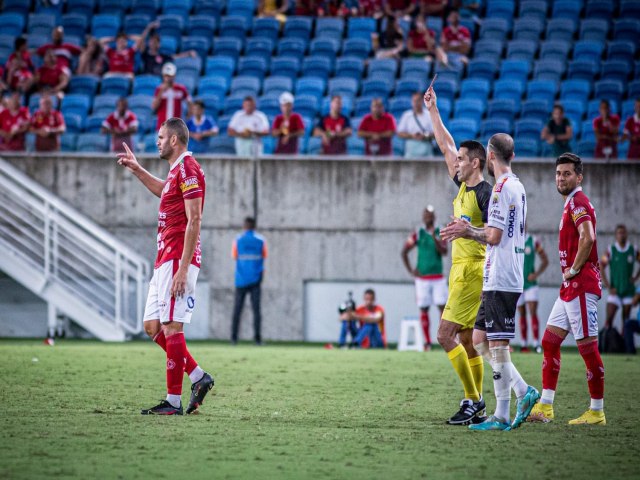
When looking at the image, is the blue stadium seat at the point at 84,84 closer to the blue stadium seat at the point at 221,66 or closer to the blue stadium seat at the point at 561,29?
A: the blue stadium seat at the point at 221,66

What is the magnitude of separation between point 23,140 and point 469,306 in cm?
1484

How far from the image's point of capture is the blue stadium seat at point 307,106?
22.8 m

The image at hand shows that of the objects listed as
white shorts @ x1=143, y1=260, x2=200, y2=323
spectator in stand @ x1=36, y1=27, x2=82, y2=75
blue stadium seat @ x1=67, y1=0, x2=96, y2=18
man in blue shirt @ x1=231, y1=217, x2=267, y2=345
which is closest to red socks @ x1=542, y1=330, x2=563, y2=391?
white shorts @ x1=143, y1=260, x2=200, y2=323

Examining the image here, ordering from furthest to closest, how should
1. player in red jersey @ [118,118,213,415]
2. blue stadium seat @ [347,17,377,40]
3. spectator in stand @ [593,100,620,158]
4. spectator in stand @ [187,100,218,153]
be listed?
1. blue stadium seat @ [347,17,377,40]
2. spectator in stand @ [187,100,218,153]
3. spectator in stand @ [593,100,620,158]
4. player in red jersey @ [118,118,213,415]

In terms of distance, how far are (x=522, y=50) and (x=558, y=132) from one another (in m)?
4.64

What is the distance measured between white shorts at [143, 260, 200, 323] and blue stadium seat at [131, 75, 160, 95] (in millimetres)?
15572

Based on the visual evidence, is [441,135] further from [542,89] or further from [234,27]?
[234,27]

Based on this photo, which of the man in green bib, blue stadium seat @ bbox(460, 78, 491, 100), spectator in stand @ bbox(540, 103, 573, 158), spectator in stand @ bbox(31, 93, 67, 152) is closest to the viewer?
the man in green bib

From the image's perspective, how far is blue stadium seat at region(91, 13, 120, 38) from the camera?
25844 millimetres

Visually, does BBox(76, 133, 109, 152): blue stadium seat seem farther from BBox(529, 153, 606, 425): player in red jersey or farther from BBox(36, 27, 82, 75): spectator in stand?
BBox(529, 153, 606, 425): player in red jersey

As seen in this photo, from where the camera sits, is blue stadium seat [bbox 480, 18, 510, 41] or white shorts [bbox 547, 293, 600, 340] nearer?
white shorts [bbox 547, 293, 600, 340]

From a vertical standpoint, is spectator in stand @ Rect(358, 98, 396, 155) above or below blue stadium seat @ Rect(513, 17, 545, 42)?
below

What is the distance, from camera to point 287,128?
21.0m

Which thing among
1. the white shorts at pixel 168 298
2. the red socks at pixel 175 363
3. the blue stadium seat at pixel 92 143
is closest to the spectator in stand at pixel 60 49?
the blue stadium seat at pixel 92 143
